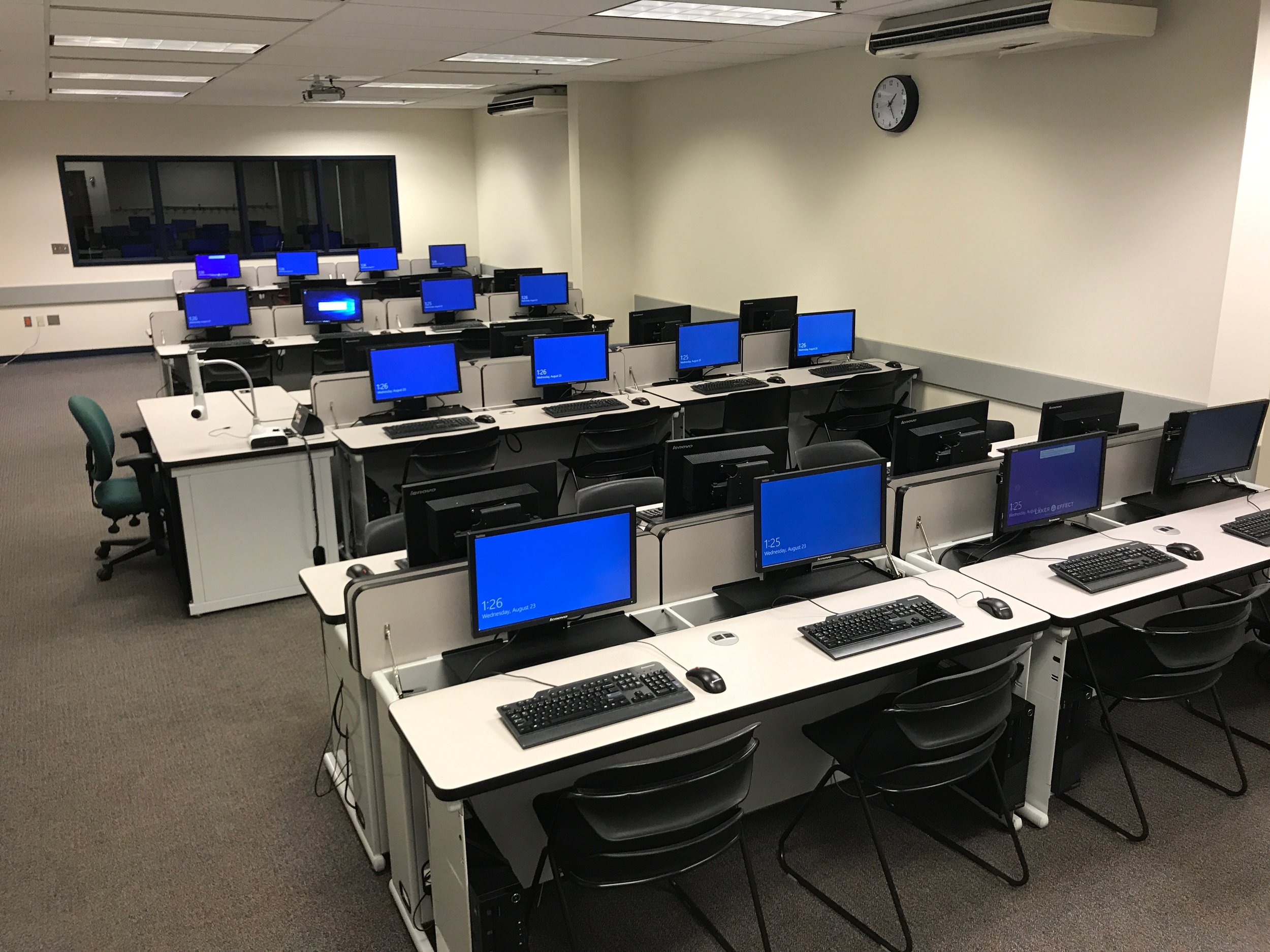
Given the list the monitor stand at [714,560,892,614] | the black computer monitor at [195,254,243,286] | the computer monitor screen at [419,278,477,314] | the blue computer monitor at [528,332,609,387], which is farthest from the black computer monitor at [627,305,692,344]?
the black computer monitor at [195,254,243,286]

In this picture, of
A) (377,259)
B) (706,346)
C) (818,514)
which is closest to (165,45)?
(706,346)

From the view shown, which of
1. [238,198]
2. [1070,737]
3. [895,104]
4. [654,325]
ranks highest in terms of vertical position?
[895,104]

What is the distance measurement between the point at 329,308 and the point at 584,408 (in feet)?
13.2

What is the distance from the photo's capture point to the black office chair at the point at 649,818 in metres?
2.26

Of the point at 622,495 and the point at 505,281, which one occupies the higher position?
the point at 505,281

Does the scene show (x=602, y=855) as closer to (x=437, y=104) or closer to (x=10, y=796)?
(x=10, y=796)

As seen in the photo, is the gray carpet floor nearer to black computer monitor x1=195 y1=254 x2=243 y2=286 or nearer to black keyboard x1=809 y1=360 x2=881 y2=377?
black keyboard x1=809 y1=360 x2=881 y2=377

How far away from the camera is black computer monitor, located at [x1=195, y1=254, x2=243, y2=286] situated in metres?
11.0

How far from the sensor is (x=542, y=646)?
113 inches

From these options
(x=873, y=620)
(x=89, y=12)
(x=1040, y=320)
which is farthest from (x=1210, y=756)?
(x=89, y=12)

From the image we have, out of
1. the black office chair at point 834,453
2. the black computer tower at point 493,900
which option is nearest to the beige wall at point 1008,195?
the black office chair at point 834,453

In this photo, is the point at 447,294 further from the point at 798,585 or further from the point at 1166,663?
the point at 1166,663

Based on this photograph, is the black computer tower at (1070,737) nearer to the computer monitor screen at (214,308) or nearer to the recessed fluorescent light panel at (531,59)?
the recessed fluorescent light panel at (531,59)

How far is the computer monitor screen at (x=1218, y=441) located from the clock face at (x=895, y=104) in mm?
3063
